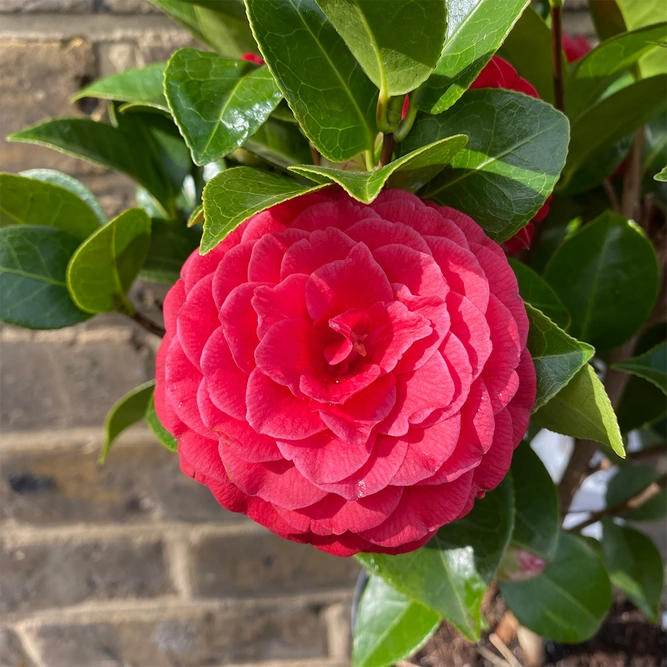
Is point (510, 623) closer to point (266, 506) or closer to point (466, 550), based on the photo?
point (466, 550)

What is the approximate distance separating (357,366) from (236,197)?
0.12m

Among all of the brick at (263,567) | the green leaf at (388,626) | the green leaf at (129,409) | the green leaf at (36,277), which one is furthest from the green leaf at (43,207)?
the brick at (263,567)

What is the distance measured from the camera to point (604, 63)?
44 centimetres

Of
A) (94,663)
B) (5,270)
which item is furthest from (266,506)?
(94,663)

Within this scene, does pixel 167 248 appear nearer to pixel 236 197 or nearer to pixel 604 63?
pixel 236 197

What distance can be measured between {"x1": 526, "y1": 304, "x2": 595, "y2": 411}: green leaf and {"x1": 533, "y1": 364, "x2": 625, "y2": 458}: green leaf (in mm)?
11

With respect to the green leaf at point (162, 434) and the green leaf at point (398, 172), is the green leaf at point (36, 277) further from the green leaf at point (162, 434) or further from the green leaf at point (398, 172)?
the green leaf at point (398, 172)

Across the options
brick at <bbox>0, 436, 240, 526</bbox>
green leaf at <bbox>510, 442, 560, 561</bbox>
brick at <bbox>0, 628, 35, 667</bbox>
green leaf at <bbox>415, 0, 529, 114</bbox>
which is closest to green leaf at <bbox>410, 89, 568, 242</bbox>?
green leaf at <bbox>415, 0, 529, 114</bbox>

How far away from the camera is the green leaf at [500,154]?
327mm

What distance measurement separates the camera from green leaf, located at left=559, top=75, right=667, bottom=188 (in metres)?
0.43

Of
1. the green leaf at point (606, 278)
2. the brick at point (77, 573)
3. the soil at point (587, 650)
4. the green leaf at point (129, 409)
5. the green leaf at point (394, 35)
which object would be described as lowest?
the brick at point (77, 573)

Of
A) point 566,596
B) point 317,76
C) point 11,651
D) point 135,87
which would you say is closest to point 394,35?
point 317,76

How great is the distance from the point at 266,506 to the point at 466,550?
0.19m

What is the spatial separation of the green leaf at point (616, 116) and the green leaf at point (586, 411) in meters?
0.24
